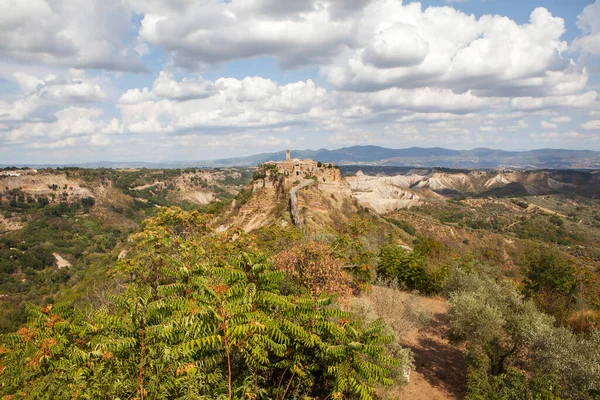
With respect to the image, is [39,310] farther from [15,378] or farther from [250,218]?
[250,218]

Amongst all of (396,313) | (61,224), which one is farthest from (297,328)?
(61,224)

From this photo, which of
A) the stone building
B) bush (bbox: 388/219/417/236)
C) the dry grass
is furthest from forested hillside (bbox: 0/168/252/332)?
the dry grass

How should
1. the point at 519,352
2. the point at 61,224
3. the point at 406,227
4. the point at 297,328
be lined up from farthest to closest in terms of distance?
the point at 61,224
the point at 406,227
the point at 519,352
the point at 297,328

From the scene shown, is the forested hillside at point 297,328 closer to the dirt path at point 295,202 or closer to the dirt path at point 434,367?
the dirt path at point 434,367

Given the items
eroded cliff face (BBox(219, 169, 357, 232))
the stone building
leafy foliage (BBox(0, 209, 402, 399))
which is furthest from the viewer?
the stone building

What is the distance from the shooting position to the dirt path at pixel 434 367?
15226mm

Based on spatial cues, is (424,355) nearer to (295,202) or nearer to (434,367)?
(434,367)

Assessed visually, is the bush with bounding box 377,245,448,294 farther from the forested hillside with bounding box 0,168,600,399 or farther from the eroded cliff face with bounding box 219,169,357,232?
the eroded cliff face with bounding box 219,169,357,232

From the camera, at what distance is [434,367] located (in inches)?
683

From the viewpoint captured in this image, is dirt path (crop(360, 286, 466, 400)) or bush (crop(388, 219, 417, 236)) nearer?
dirt path (crop(360, 286, 466, 400))

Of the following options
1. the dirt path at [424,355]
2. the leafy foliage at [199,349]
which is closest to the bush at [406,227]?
the dirt path at [424,355]

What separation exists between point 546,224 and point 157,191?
633 ft

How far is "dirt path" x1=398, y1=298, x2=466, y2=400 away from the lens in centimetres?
1523

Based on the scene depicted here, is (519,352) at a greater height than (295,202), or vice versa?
(295,202)
